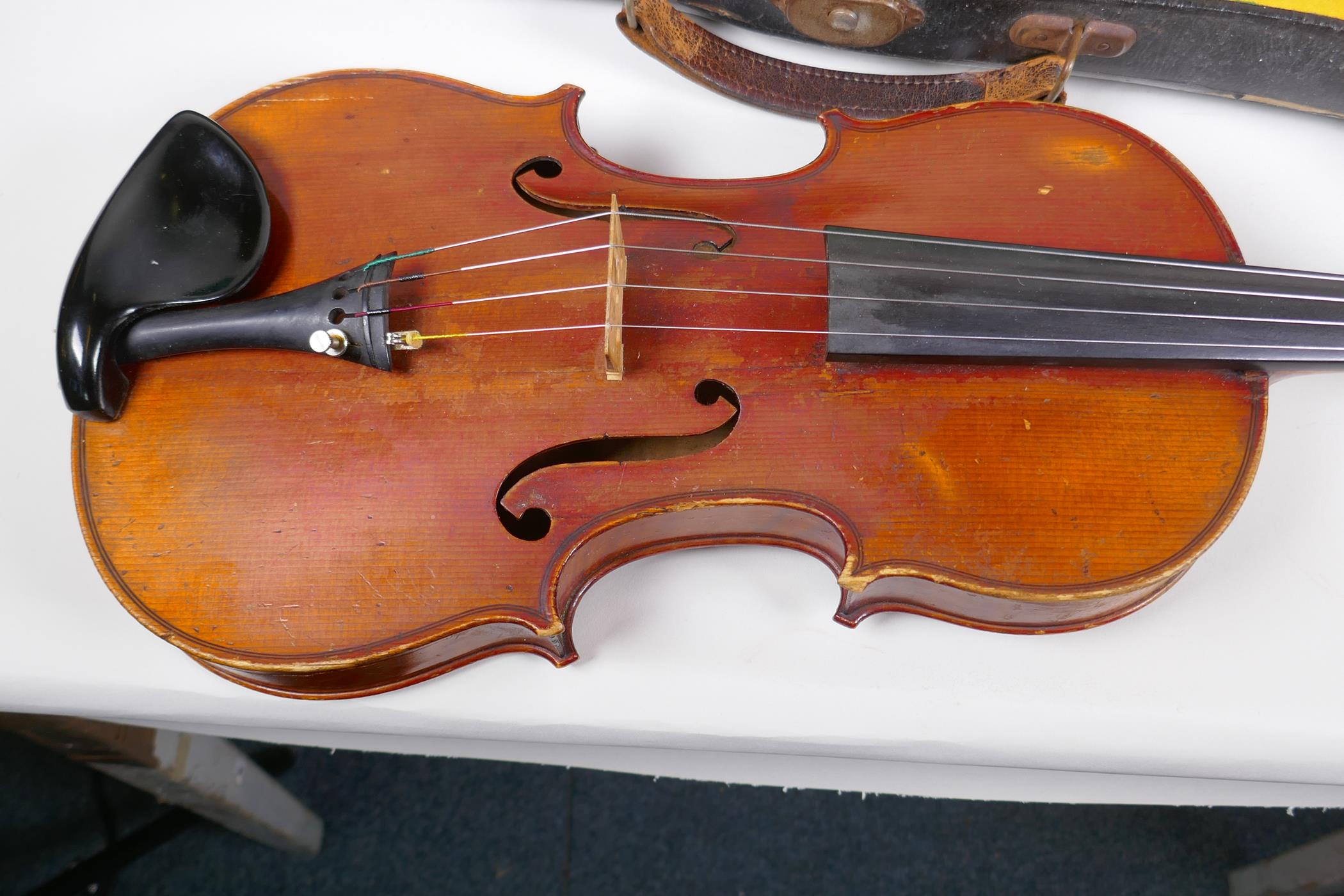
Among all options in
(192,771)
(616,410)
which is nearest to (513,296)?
(616,410)

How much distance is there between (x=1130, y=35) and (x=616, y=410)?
919mm

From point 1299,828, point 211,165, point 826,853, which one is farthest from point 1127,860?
point 211,165

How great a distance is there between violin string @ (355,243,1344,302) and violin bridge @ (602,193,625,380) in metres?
0.01

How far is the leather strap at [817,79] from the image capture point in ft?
3.94

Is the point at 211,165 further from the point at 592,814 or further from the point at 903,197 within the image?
the point at 592,814

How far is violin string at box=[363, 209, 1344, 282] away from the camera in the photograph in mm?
931

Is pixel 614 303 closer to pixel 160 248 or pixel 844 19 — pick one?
pixel 160 248

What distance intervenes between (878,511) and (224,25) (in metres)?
1.27

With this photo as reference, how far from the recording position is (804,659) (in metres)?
1.05

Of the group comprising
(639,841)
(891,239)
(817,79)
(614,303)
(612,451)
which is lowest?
(639,841)

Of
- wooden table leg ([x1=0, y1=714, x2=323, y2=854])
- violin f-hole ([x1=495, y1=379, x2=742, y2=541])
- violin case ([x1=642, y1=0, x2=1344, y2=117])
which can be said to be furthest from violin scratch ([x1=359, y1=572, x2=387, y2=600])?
violin case ([x1=642, y1=0, x2=1344, y2=117])

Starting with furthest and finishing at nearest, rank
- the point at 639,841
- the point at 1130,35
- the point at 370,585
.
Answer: the point at 639,841 → the point at 1130,35 → the point at 370,585

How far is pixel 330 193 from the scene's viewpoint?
1.02 m

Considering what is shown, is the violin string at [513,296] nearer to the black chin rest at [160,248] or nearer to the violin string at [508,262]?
the violin string at [508,262]
